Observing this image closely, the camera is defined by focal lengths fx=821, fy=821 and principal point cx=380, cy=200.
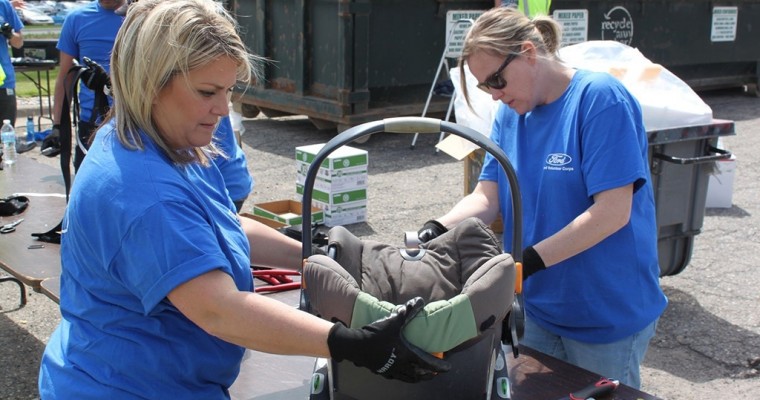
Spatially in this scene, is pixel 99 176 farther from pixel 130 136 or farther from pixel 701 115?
pixel 701 115

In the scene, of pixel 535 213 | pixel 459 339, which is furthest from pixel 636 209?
pixel 459 339

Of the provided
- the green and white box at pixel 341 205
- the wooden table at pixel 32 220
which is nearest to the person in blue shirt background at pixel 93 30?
the wooden table at pixel 32 220

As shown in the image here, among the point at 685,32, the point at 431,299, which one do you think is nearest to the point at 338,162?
the point at 431,299

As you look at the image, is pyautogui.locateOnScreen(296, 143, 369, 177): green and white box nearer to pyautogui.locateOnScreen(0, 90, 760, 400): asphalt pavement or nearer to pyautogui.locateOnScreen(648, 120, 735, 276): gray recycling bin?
pyautogui.locateOnScreen(0, 90, 760, 400): asphalt pavement

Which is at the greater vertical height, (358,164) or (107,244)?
(107,244)

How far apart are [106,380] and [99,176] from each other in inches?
15.5

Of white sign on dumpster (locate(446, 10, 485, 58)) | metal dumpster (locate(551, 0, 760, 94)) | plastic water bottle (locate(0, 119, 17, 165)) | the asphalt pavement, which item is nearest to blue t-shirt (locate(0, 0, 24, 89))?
the asphalt pavement

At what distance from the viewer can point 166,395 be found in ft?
5.17

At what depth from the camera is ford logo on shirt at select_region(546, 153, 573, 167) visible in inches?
85.7

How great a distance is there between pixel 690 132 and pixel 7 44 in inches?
254

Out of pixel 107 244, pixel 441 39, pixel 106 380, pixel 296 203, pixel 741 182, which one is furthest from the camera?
pixel 441 39

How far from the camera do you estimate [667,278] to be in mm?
5102

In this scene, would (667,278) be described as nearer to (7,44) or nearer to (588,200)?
(588,200)

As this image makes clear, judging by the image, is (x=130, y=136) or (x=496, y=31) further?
(x=496, y=31)
